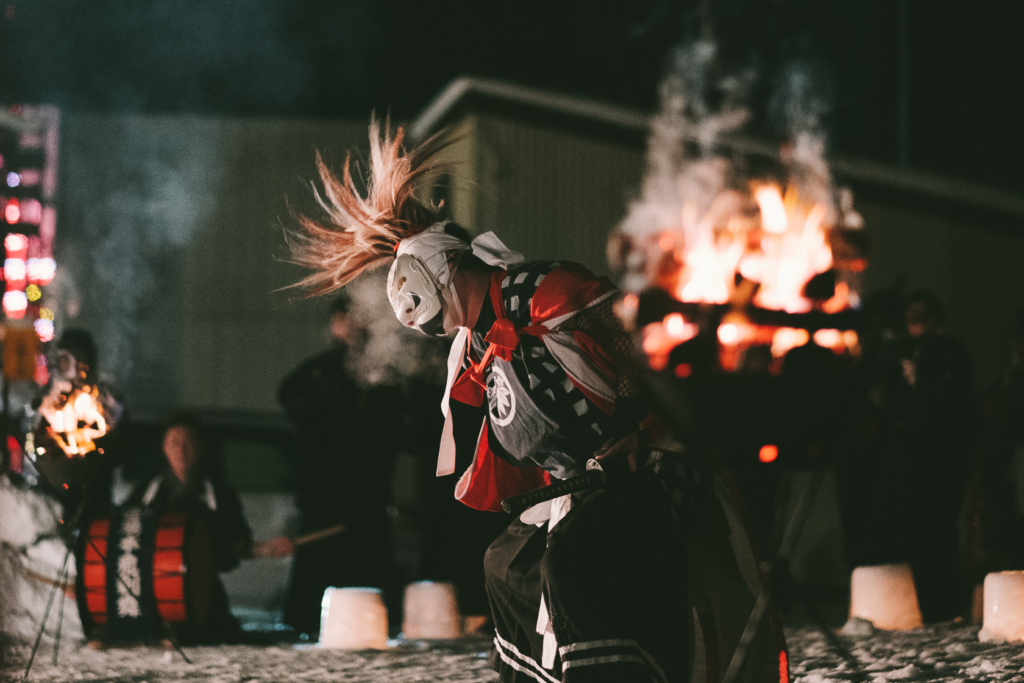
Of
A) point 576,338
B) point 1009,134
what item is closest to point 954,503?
point 576,338

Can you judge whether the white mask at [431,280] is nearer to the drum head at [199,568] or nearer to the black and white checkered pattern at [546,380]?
the black and white checkered pattern at [546,380]

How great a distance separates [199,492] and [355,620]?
1.40 metres

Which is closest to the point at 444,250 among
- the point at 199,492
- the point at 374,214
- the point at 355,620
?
the point at 374,214

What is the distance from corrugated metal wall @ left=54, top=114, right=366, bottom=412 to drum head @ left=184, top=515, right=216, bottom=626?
6622mm

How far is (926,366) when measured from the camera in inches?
234

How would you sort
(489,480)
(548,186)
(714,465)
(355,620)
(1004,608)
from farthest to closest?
(548,186) → (355,620) → (1004,608) → (489,480) → (714,465)

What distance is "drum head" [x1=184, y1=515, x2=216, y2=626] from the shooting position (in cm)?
563

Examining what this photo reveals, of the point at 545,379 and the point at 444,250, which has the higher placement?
the point at 444,250

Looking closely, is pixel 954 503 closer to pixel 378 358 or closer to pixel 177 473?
pixel 378 358

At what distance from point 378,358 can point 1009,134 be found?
9107 millimetres

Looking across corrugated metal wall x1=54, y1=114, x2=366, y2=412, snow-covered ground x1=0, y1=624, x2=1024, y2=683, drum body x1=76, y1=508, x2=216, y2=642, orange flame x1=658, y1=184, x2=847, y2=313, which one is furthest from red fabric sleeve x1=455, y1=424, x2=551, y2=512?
corrugated metal wall x1=54, y1=114, x2=366, y2=412

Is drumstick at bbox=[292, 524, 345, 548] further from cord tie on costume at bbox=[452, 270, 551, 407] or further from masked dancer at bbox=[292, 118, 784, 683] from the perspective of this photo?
cord tie on costume at bbox=[452, 270, 551, 407]

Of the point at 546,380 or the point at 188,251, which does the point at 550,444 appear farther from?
the point at 188,251

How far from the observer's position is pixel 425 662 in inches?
207
